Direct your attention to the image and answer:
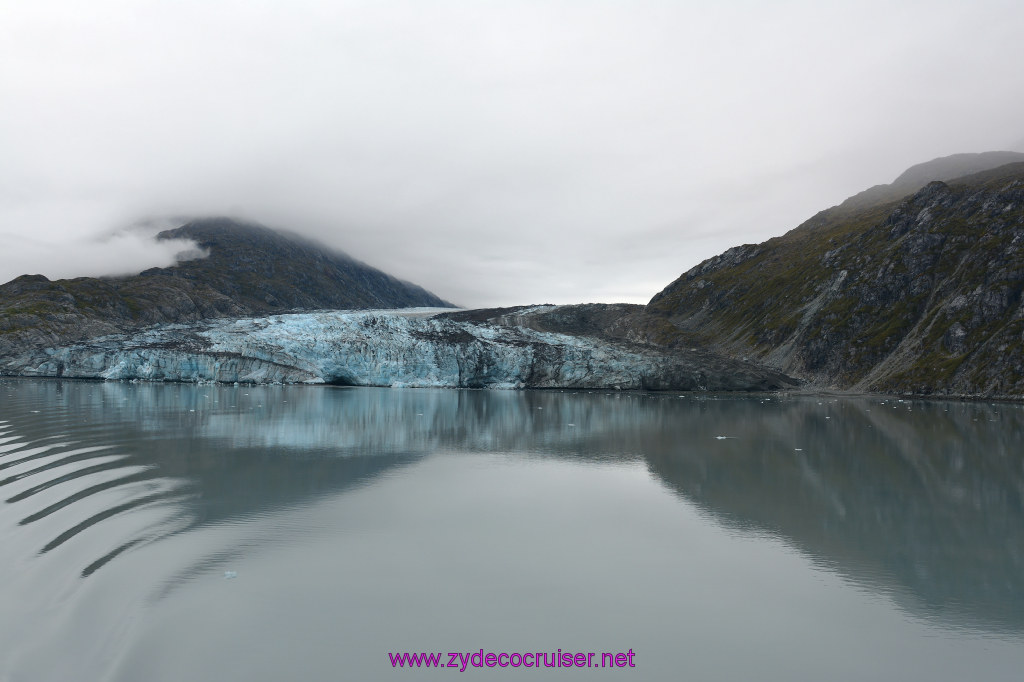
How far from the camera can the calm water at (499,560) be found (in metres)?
7.74

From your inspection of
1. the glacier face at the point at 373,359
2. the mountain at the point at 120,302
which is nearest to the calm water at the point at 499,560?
the glacier face at the point at 373,359

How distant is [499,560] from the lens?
36.8 ft

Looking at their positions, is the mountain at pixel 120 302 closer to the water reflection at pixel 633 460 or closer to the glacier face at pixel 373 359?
the glacier face at pixel 373 359

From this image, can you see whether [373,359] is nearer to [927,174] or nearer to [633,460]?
[633,460]

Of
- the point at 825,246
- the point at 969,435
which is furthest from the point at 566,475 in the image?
the point at 825,246

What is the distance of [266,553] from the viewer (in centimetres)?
1123

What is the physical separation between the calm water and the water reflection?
110 mm

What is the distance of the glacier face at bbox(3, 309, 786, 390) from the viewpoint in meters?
71.3

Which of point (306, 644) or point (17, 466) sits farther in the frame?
point (17, 466)

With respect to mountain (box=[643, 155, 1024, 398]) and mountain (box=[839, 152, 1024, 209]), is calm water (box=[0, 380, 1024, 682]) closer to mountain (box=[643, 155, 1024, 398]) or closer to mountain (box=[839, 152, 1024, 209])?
mountain (box=[643, 155, 1024, 398])

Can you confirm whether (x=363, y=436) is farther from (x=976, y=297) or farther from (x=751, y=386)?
(x=976, y=297)

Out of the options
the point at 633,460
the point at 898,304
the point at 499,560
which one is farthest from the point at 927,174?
the point at 499,560

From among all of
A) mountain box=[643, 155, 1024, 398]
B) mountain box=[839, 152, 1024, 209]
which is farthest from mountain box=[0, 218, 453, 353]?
mountain box=[839, 152, 1024, 209]

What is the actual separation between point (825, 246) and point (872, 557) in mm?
125971
